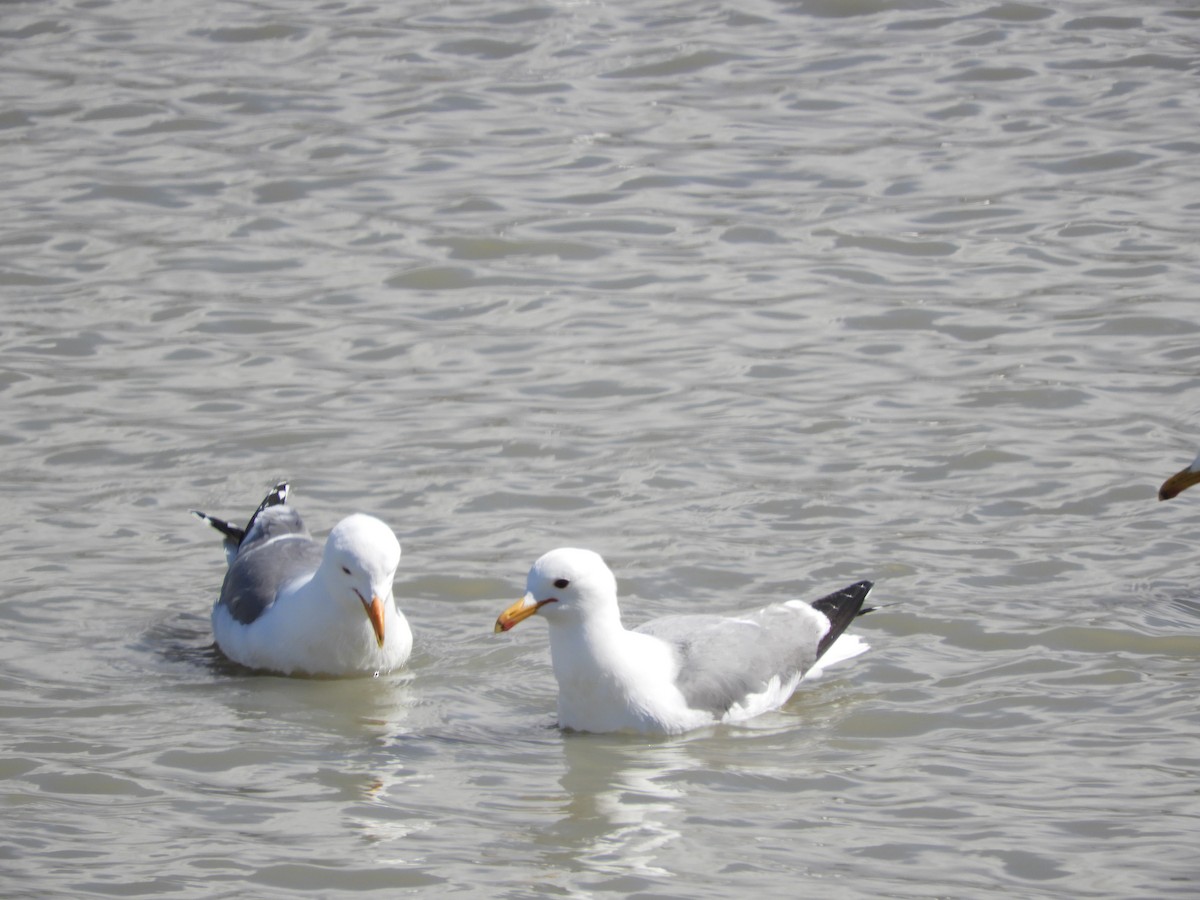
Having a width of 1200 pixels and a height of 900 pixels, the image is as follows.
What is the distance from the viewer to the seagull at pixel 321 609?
7.15m

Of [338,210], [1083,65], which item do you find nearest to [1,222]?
[338,210]

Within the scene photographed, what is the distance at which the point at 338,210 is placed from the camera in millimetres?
13141

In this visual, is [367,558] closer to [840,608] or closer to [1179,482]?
[840,608]

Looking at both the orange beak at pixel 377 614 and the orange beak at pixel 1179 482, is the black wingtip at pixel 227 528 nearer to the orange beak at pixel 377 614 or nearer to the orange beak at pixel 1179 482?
the orange beak at pixel 377 614

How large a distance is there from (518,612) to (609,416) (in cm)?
346

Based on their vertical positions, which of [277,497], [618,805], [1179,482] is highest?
[277,497]

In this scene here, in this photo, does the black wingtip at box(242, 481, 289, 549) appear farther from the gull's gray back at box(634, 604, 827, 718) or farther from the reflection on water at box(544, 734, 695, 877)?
the reflection on water at box(544, 734, 695, 877)

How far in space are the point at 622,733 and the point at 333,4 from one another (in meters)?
12.5

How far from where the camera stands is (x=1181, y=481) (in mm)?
8008

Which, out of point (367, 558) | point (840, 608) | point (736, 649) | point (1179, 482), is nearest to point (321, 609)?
point (367, 558)

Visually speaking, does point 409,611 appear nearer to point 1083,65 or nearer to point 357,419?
point 357,419

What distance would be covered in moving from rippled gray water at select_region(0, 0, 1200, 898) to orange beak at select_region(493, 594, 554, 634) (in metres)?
0.44

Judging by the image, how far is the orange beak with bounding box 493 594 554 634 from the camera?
21.5ft

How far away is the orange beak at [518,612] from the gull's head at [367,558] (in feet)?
2.03
